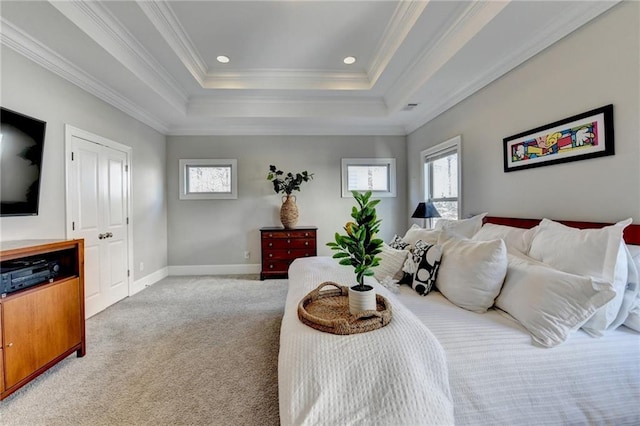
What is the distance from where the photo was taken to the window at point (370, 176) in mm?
5059

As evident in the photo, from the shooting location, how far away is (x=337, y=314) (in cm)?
147

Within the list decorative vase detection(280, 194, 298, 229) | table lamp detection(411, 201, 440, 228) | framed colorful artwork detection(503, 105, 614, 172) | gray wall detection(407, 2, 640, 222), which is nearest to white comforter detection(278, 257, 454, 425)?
gray wall detection(407, 2, 640, 222)

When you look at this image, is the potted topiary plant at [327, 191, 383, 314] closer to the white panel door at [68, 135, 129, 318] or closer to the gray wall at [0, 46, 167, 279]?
the gray wall at [0, 46, 167, 279]

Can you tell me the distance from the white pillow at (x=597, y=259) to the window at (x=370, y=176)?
3454mm

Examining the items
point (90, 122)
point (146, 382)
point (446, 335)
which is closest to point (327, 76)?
point (90, 122)

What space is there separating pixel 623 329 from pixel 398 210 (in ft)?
12.4

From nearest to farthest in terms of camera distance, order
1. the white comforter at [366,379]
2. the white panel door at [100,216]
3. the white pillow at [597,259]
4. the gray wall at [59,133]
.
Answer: the white comforter at [366,379], the white pillow at [597,259], the gray wall at [59,133], the white panel door at [100,216]

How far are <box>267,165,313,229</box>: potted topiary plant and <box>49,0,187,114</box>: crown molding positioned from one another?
1.90 metres

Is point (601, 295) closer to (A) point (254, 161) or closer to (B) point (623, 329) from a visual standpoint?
(B) point (623, 329)

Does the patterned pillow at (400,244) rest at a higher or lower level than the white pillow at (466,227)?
lower

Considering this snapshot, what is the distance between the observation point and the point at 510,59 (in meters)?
2.51

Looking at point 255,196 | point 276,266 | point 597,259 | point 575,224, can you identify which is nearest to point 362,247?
point 597,259

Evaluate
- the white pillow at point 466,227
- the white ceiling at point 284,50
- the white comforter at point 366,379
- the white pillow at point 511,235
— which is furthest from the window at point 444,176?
the white comforter at point 366,379

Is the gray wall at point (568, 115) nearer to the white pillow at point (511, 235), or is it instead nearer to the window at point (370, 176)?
the white pillow at point (511, 235)
